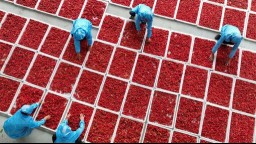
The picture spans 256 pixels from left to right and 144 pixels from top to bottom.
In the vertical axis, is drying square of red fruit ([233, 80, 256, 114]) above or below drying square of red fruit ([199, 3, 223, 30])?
below

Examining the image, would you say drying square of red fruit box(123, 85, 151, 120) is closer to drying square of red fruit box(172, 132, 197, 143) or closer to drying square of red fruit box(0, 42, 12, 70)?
drying square of red fruit box(172, 132, 197, 143)

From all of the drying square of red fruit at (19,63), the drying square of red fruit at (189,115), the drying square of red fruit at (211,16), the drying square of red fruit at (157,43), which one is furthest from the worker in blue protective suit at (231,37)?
the drying square of red fruit at (19,63)

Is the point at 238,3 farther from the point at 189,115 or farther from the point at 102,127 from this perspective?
the point at 102,127

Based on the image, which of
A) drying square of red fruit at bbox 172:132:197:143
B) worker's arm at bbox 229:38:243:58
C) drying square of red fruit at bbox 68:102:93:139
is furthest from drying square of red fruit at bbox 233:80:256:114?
drying square of red fruit at bbox 68:102:93:139

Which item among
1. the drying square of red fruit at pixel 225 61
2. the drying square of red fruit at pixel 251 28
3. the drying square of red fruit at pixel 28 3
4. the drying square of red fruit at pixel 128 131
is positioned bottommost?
the drying square of red fruit at pixel 128 131

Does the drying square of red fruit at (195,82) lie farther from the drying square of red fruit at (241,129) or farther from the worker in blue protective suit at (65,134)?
the worker in blue protective suit at (65,134)

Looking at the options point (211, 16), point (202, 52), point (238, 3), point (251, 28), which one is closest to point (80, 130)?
point (202, 52)
